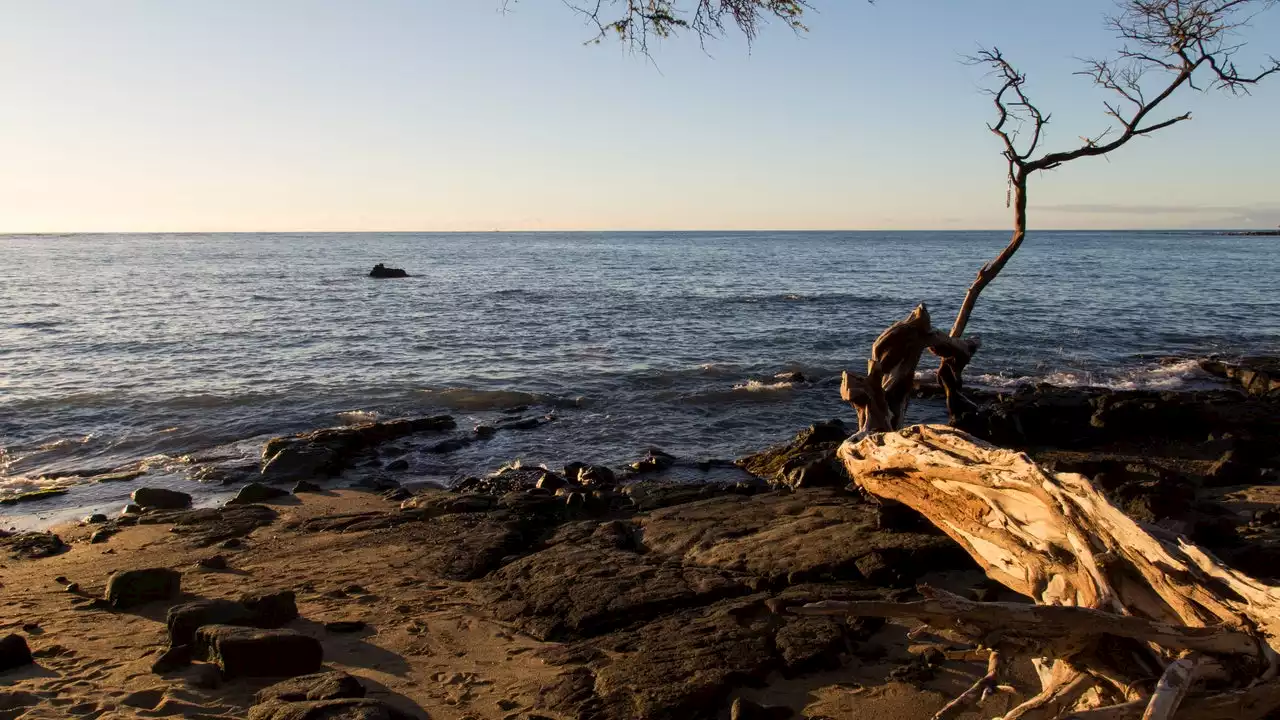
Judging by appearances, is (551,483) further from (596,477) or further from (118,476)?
(118,476)

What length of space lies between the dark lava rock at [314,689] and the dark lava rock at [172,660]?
3.15ft

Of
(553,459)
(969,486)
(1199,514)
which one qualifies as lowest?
(553,459)

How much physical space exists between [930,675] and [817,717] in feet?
3.26

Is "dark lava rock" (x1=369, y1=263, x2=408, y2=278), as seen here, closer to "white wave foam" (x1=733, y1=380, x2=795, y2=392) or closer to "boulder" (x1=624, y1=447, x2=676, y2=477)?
"white wave foam" (x1=733, y1=380, x2=795, y2=392)

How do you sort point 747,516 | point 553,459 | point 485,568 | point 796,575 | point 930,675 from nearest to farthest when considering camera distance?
point 930,675 → point 796,575 → point 485,568 → point 747,516 → point 553,459

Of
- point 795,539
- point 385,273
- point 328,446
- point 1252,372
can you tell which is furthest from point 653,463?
point 385,273

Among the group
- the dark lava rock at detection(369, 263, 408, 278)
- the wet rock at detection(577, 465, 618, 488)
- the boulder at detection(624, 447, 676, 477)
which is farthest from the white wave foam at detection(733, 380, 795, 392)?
the dark lava rock at detection(369, 263, 408, 278)

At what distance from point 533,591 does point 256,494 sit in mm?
6530

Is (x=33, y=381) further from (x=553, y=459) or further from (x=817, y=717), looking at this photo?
(x=817, y=717)

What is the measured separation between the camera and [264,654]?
20.7ft

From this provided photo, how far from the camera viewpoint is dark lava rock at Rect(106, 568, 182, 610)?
7.98m

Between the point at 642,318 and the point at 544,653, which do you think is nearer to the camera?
the point at 544,653

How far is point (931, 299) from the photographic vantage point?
45.3 metres

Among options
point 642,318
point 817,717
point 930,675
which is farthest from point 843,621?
point 642,318
